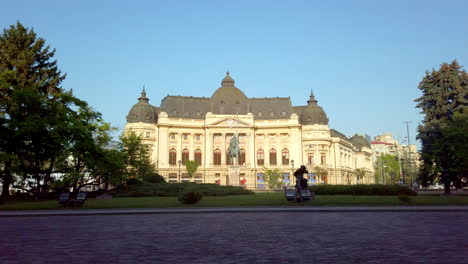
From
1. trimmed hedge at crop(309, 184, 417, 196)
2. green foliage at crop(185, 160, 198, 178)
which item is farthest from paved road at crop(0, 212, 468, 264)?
green foliage at crop(185, 160, 198, 178)

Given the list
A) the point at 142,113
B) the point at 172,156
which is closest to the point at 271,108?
the point at 172,156

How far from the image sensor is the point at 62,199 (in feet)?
82.4

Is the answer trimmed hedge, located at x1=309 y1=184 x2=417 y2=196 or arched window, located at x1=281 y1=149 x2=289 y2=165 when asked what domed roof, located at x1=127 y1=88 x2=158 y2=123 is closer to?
arched window, located at x1=281 y1=149 x2=289 y2=165

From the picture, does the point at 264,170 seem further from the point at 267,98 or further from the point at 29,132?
the point at 29,132

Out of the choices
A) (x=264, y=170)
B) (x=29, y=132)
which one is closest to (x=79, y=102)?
(x=29, y=132)

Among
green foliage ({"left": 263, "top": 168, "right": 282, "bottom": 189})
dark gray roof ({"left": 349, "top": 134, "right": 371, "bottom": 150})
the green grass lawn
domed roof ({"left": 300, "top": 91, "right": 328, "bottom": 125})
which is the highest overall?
domed roof ({"left": 300, "top": 91, "right": 328, "bottom": 125})

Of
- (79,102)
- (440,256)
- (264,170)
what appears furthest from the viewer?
(264,170)

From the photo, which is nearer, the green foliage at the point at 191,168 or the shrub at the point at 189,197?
the shrub at the point at 189,197

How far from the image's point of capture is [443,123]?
4216 cm

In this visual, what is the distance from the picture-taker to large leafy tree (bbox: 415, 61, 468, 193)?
35188 mm

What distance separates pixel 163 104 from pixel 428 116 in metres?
72.2

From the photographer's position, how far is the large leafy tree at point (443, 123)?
3519cm

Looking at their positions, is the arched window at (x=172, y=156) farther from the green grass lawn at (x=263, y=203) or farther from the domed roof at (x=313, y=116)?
the green grass lawn at (x=263, y=203)

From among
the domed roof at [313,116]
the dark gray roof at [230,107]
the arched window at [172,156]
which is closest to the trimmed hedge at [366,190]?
the dark gray roof at [230,107]
